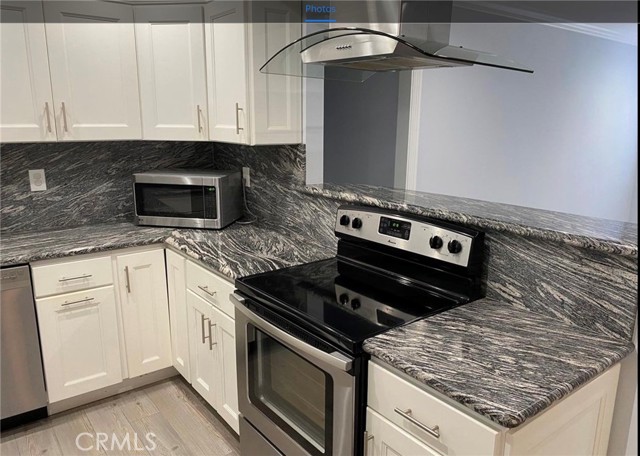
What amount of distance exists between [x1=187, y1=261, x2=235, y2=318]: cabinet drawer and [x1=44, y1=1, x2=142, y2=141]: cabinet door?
0.84 metres

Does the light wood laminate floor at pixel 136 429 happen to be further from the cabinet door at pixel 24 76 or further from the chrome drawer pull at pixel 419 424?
the cabinet door at pixel 24 76

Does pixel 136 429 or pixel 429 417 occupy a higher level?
pixel 429 417

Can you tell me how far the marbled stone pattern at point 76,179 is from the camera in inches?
98.7

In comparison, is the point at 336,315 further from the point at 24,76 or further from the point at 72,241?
the point at 24,76

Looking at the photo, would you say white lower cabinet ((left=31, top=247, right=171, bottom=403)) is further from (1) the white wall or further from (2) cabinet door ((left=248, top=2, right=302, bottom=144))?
(1) the white wall

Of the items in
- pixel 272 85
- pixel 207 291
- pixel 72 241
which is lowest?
pixel 207 291

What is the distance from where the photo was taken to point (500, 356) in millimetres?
1218

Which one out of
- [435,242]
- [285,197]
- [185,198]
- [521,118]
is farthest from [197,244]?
[521,118]

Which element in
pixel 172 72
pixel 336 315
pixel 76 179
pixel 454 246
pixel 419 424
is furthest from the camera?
pixel 76 179

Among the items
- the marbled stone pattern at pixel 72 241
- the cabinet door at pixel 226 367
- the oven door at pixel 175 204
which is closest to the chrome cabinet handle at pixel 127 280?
the marbled stone pattern at pixel 72 241

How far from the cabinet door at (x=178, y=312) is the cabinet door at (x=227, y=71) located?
68 centimetres

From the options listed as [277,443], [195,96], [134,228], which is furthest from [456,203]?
[134,228]

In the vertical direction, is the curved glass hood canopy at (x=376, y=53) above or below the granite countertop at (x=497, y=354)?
above

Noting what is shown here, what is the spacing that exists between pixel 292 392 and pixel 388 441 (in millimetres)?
425
